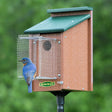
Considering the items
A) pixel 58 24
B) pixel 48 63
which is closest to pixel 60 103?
pixel 48 63

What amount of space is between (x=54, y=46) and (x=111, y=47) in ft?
23.6

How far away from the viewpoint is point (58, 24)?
852 centimetres

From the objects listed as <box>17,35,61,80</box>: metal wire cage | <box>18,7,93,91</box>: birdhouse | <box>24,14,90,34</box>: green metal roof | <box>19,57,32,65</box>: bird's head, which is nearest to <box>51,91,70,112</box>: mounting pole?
<box>18,7,93,91</box>: birdhouse

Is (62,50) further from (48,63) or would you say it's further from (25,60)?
(25,60)

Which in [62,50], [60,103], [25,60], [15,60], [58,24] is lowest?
[60,103]

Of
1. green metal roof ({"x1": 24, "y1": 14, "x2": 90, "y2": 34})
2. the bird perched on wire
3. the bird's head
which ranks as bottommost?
the bird perched on wire

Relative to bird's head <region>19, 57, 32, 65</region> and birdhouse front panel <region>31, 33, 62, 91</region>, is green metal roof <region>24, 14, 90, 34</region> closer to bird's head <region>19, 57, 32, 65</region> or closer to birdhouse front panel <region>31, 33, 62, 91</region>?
birdhouse front panel <region>31, 33, 62, 91</region>

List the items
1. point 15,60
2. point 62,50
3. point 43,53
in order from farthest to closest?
point 15,60 → point 43,53 → point 62,50

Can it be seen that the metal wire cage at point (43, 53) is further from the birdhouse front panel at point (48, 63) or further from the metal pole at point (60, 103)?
the metal pole at point (60, 103)

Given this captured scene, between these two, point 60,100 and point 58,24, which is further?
point 58,24

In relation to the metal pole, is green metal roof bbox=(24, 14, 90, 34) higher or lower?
higher

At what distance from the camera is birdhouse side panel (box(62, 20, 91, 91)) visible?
8.37m

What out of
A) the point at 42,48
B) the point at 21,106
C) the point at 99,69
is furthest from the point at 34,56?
the point at 99,69

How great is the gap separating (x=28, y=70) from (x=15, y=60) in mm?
7243
